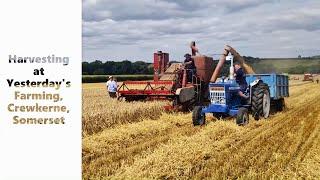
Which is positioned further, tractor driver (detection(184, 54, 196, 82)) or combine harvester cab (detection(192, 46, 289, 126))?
tractor driver (detection(184, 54, 196, 82))

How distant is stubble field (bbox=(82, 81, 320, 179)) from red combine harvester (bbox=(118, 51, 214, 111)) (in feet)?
3.76

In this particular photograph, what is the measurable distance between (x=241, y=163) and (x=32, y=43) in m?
3.95

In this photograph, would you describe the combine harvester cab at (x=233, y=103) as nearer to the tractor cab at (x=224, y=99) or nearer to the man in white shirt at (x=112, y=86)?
the tractor cab at (x=224, y=99)

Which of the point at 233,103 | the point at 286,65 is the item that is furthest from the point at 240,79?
the point at 286,65

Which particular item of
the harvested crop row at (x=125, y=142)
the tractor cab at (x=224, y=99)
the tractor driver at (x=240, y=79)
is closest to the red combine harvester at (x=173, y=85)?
the harvested crop row at (x=125, y=142)

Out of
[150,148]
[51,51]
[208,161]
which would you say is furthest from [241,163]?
[51,51]

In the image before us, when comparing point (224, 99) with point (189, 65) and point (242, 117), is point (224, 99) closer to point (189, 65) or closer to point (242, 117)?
point (242, 117)

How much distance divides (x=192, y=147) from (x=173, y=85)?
650 cm

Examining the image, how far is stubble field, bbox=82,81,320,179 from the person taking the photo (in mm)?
7362

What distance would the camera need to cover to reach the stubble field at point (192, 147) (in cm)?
736

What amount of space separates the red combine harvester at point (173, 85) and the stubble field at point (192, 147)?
1.15m

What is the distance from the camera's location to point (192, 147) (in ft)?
29.7

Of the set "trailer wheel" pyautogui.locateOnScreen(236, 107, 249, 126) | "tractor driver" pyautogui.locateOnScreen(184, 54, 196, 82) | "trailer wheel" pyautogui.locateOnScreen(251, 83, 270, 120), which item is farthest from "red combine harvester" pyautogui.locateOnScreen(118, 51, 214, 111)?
"trailer wheel" pyautogui.locateOnScreen(236, 107, 249, 126)

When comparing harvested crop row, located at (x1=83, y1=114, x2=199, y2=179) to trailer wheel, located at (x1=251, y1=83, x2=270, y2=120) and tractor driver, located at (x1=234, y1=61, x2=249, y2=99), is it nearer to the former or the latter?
tractor driver, located at (x1=234, y1=61, x2=249, y2=99)
